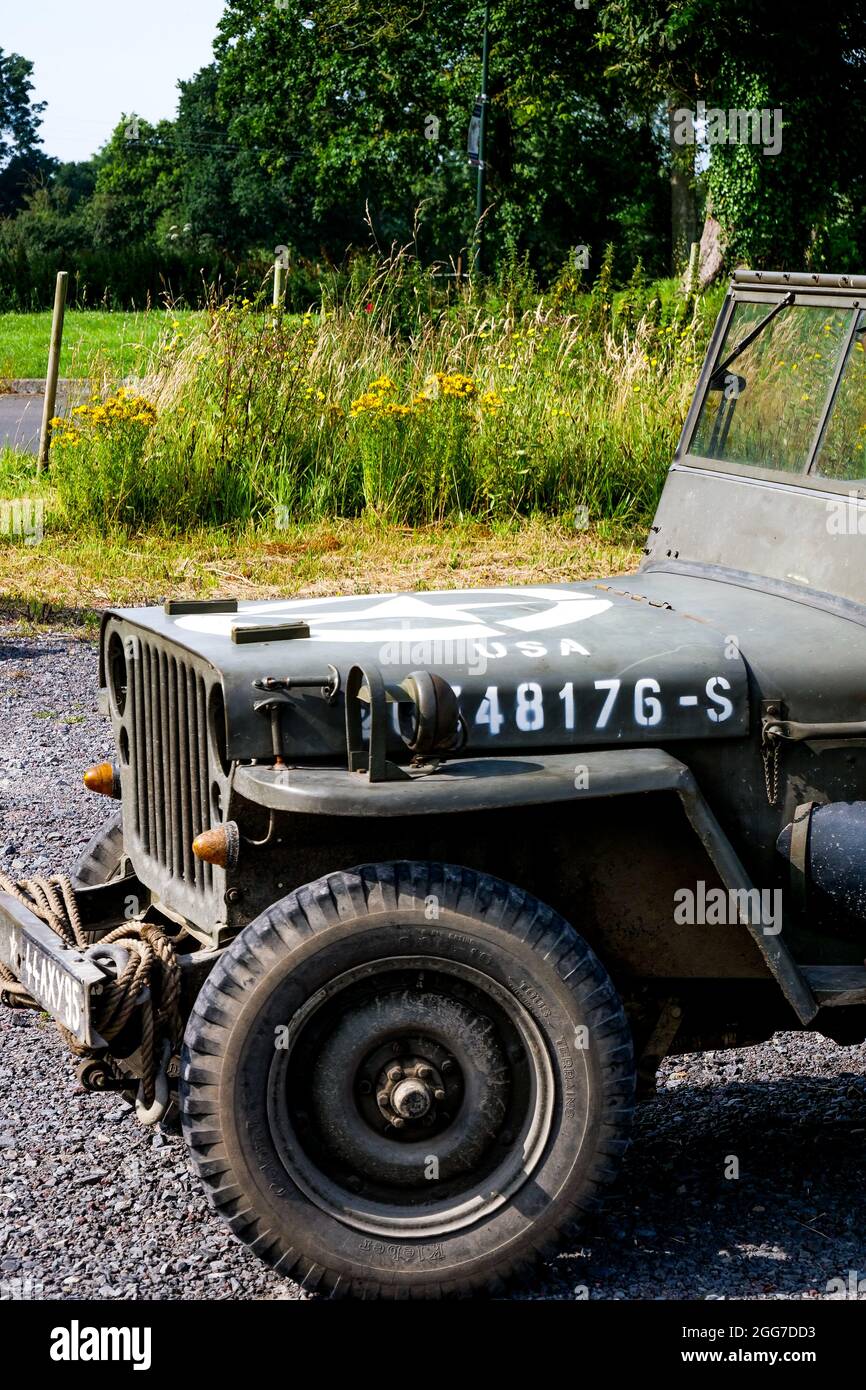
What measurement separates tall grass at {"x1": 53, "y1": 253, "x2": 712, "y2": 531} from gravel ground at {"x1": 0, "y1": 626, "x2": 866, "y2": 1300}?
6944 millimetres

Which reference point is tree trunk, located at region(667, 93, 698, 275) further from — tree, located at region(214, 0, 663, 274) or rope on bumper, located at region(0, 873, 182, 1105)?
rope on bumper, located at region(0, 873, 182, 1105)

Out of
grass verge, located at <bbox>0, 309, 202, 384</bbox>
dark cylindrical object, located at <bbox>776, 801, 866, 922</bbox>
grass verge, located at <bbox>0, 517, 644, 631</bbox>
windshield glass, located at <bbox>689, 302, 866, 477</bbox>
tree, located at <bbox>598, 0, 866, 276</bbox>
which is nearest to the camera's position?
dark cylindrical object, located at <bbox>776, 801, 866, 922</bbox>

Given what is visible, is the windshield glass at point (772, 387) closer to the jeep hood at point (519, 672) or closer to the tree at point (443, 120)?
the jeep hood at point (519, 672)

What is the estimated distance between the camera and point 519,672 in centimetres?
312

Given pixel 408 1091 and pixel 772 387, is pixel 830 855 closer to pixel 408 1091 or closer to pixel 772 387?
pixel 408 1091

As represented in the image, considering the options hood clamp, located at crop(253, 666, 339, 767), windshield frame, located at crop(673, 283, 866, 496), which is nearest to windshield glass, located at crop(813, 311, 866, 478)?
windshield frame, located at crop(673, 283, 866, 496)

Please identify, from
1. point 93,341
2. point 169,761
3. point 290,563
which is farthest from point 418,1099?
point 93,341

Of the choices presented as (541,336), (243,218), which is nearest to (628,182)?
(243,218)

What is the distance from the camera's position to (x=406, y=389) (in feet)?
38.6

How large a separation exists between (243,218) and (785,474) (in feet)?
186

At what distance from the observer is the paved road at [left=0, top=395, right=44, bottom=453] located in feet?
45.7

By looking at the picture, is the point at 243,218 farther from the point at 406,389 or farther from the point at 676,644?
the point at 676,644

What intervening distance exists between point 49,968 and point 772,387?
232cm

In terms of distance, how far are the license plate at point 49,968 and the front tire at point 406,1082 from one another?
→ 0.23 metres
